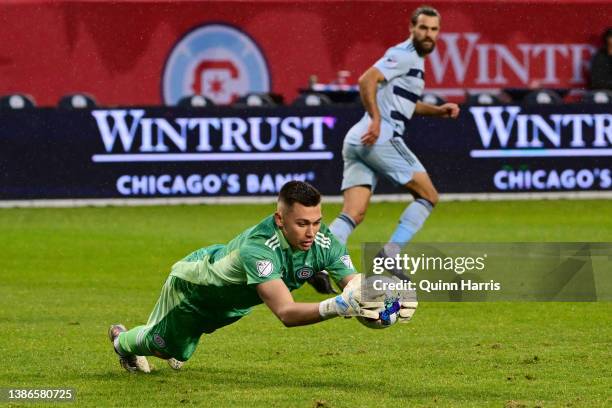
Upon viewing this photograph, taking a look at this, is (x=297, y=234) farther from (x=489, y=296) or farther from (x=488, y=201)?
(x=488, y=201)

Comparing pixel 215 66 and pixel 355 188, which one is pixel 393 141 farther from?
pixel 215 66

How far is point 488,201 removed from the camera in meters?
19.6

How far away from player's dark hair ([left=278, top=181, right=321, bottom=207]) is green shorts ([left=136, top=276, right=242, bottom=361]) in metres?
0.94

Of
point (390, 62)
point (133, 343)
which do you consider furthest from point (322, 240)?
point (390, 62)

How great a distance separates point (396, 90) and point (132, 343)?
16.9ft

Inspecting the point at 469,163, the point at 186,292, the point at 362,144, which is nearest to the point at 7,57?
the point at 469,163

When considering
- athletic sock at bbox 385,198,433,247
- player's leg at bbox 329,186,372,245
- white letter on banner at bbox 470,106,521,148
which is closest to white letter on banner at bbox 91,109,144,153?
white letter on banner at bbox 470,106,521,148

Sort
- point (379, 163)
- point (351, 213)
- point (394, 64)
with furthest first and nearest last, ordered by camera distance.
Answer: point (394, 64) < point (379, 163) < point (351, 213)

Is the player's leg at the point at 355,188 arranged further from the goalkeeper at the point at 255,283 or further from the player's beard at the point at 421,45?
the goalkeeper at the point at 255,283

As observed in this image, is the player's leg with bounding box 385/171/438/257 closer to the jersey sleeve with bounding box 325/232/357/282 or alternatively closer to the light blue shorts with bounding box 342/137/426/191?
the light blue shorts with bounding box 342/137/426/191

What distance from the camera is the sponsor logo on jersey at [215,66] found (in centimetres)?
2358

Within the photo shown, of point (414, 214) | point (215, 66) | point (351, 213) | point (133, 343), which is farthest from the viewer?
point (215, 66)

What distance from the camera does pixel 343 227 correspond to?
11.9 metres

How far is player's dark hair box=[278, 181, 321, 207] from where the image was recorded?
282 inches
